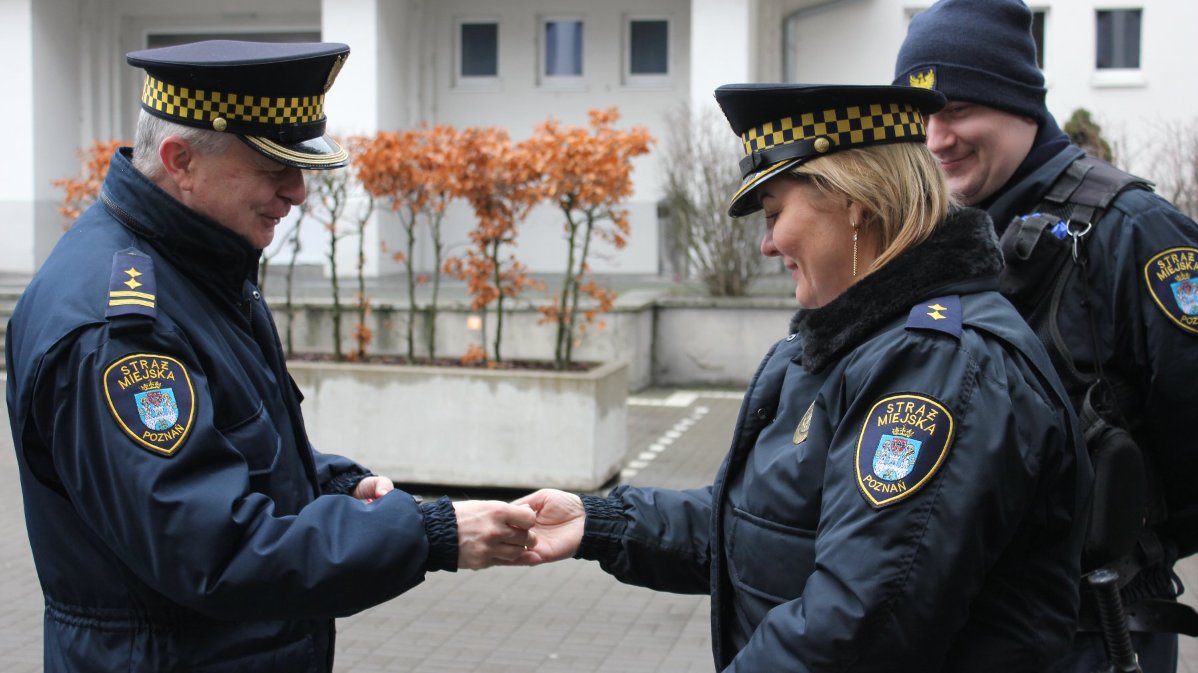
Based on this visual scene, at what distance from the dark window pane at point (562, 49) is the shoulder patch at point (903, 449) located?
59.3 ft

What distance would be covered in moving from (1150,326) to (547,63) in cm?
1748

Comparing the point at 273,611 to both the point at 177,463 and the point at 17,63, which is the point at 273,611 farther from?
the point at 17,63

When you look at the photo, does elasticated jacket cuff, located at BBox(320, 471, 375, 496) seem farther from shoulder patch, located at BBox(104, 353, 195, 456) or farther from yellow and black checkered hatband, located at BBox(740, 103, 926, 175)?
yellow and black checkered hatband, located at BBox(740, 103, 926, 175)

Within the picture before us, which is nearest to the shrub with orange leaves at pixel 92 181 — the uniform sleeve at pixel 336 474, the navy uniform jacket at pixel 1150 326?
the uniform sleeve at pixel 336 474

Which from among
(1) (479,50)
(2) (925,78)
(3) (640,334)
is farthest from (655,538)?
(1) (479,50)

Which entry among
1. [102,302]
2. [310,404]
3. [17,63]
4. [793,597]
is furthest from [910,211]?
[17,63]

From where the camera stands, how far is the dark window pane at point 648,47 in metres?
19.3

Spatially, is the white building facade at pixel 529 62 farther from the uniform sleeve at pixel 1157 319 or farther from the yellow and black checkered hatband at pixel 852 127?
the yellow and black checkered hatband at pixel 852 127

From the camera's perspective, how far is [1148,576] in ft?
9.32

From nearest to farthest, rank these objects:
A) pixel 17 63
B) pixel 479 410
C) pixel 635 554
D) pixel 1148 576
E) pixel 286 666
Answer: pixel 286 666 → pixel 635 554 → pixel 1148 576 → pixel 479 410 → pixel 17 63

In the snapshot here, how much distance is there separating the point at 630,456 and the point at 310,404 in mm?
2461

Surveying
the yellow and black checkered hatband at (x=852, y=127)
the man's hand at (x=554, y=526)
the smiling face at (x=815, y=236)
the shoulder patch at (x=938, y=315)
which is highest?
the yellow and black checkered hatband at (x=852, y=127)

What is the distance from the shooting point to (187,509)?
210 centimetres

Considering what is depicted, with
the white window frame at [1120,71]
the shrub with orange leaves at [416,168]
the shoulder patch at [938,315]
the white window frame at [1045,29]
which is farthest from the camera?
the white window frame at [1045,29]
